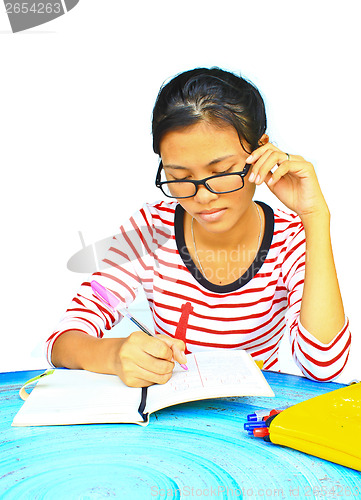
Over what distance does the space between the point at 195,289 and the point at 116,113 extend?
1.04m

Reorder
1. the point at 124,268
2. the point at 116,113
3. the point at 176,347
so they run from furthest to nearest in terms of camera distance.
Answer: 1. the point at 116,113
2. the point at 124,268
3. the point at 176,347

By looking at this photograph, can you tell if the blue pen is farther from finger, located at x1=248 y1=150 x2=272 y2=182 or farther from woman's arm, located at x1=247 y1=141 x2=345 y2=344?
finger, located at x1=248 y1=150 x2=272 y2=182

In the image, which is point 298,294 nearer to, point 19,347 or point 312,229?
point 312,229

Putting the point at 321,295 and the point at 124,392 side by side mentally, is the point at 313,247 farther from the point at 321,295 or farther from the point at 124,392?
the point at 124,392

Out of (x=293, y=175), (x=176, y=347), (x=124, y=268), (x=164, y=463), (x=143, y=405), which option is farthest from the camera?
(x=124, y=268)

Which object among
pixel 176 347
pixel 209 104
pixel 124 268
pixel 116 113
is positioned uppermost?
pixel 116 113

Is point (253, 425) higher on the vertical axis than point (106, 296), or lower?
lower

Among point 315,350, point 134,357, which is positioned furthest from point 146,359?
point 315,350

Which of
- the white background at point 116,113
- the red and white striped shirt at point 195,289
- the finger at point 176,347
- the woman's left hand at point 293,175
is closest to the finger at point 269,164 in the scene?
the woman's left hand at point 293,175

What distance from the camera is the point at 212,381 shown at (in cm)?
97

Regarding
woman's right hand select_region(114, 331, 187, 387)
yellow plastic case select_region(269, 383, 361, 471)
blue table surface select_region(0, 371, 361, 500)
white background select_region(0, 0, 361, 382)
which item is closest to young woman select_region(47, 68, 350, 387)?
woman's right hand select_region(114, 331, 187, 387)

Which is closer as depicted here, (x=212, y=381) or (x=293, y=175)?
(x=212, y=381)

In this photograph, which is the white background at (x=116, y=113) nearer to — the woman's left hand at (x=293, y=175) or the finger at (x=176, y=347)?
the woman's left hand at (x=293, y=175)

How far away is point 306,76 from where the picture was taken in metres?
2.22
